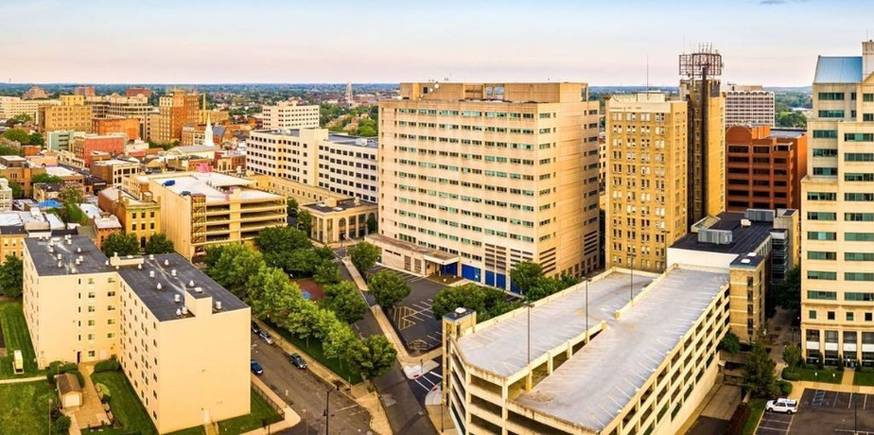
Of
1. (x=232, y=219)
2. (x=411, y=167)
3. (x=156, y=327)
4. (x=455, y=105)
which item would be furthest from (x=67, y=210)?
(x=156, y=327)

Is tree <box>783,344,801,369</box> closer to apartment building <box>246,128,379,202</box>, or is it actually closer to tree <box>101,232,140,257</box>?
apartment building <box>246,128,379,202</box>

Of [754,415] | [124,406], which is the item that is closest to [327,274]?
[124,406]

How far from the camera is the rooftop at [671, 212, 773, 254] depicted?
111312 mm

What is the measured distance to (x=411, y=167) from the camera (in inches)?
5763

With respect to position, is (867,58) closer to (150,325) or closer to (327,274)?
(327,274)

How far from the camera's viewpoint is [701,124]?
135 meters

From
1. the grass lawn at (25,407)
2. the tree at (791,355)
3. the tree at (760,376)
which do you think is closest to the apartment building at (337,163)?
the grass lawn at (25,407)

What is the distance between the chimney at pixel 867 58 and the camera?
96625 mm

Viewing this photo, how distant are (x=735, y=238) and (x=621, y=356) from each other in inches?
1815

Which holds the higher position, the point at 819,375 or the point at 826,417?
the point at 819,375

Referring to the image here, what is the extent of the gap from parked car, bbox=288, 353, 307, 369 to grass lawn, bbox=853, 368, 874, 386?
196 ft

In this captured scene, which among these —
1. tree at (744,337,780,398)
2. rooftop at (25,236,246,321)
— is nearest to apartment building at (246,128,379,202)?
rooftop at (25,236,246,321)

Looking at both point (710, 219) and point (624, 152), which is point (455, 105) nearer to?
point (624, 152)

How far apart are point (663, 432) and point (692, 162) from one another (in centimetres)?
6753
